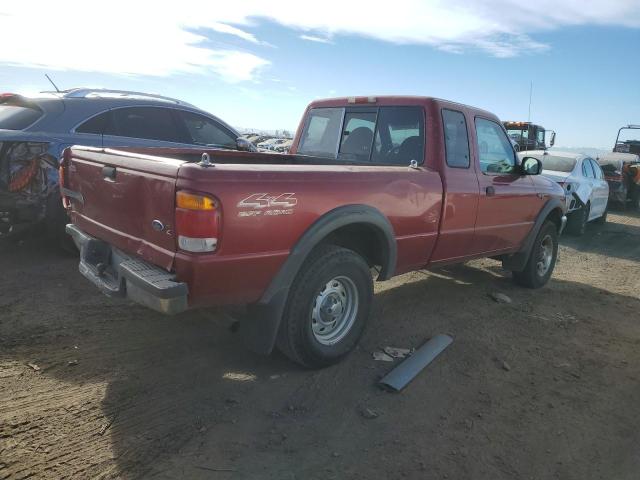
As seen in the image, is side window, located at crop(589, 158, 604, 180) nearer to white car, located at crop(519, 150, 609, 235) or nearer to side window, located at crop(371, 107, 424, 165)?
white car, located at crop(519, 150, 609, 235)

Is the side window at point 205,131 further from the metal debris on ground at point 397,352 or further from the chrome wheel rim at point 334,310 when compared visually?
the metal debris on ground at point 397,352

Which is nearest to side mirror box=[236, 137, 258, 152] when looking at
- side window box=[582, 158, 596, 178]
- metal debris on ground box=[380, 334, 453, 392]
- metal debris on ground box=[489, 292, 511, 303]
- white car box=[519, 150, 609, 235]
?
metal debris on ground box=[489, 292, 511, 303]

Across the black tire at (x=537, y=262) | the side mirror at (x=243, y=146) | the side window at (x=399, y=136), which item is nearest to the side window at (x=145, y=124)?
the side mirror at (x=243, y=146)

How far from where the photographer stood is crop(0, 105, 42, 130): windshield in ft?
17.0

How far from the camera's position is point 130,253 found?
3.18 metres

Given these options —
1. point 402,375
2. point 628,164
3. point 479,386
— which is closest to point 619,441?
point 479,386

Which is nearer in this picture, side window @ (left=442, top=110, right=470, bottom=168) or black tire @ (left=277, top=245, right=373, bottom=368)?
black tire @ (left=277, top=245, right=373, bottom=368)

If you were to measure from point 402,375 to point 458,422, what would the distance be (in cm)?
57

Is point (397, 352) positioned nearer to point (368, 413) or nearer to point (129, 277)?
point (368, 413)

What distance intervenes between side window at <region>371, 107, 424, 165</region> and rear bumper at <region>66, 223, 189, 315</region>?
7.92 feet

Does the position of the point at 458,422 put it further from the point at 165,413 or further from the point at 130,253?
the point at 130,253

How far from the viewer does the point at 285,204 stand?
300 cm

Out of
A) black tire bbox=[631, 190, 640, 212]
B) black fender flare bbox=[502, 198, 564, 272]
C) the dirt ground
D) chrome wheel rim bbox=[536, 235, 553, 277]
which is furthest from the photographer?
black tire bbox=[631, 190, 640, 212]

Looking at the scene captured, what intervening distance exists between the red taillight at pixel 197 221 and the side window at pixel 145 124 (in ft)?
12.0
